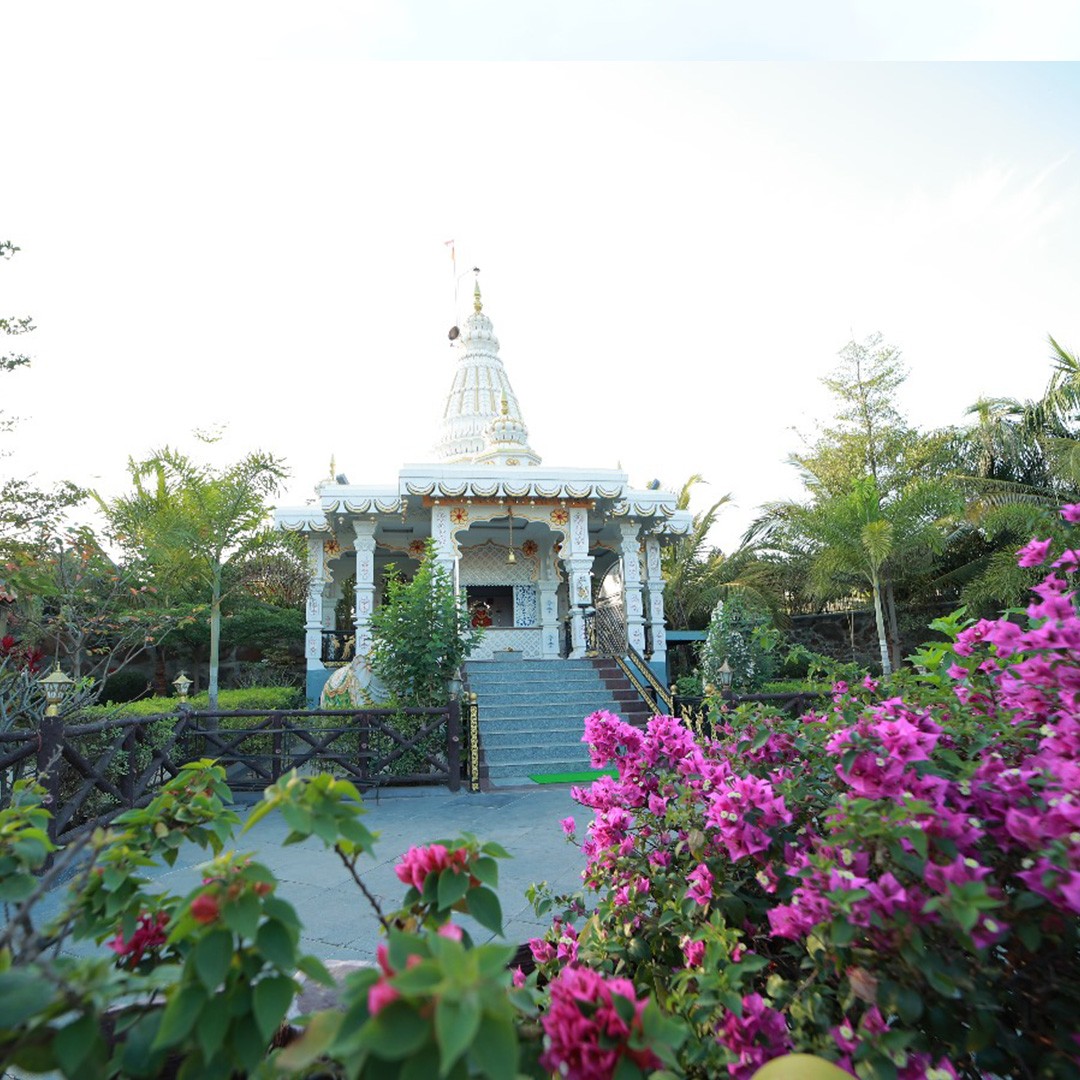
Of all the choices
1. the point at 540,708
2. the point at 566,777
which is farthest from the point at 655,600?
the point at 566,777

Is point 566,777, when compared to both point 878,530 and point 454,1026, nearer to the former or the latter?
point 454,1026

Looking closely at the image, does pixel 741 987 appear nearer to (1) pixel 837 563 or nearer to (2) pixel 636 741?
(2) pixel 636 741

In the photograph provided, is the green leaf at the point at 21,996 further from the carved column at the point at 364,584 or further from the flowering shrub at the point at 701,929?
the carved column at the point at 364,584

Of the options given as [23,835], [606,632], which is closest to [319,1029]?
[23,835]

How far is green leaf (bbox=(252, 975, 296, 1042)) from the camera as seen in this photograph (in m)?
0.83

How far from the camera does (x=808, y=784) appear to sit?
1.80 m

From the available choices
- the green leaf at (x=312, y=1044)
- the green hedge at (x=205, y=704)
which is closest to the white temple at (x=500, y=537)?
the green hedge at (x=205, y=704)

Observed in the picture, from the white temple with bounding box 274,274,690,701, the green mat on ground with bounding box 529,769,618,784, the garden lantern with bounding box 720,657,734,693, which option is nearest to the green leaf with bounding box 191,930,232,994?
the green mat on ground with bounding box 529,769,618,784

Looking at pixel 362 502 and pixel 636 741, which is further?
pixel 362 502

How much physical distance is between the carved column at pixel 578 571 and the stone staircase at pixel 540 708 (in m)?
0.55

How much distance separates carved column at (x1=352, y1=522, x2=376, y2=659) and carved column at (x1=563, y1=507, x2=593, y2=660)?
352 centimetres

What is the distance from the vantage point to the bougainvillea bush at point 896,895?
115 cm

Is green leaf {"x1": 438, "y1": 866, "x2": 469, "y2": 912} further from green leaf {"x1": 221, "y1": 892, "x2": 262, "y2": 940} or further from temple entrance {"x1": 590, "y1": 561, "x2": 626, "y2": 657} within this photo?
temple entrance {"x1": 590, "y1": 561, "x2": 626, "y2": 657}

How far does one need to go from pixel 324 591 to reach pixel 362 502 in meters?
3.53
